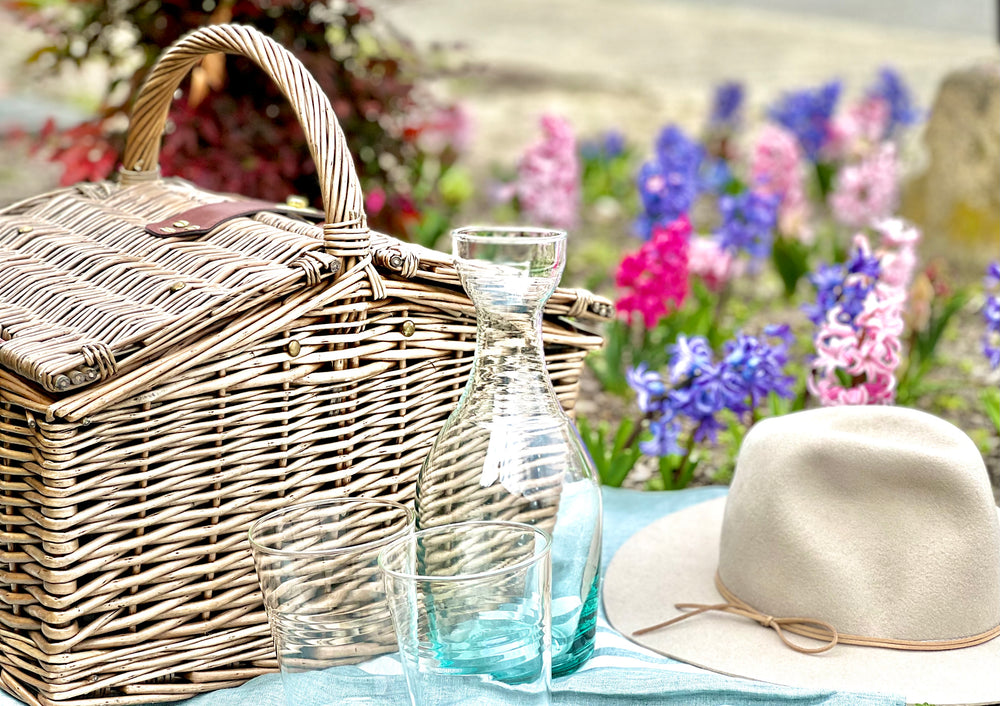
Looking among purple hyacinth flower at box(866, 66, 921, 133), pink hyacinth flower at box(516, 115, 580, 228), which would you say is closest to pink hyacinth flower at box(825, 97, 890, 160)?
purple hyacinth flower at box(866, 66, 921, 133)

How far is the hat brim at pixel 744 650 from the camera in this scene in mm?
1539

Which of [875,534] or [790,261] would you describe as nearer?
[875,534]

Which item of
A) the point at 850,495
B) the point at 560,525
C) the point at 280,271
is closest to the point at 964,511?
the point at 850,495

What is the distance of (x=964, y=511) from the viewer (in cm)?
162

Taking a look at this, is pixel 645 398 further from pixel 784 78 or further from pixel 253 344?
pixel 784 78

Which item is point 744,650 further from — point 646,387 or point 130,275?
point 130,275

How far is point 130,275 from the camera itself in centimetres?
154

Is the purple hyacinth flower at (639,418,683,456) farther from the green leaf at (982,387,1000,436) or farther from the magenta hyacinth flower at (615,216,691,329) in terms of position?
the green leaf at (982,387,1000,436)

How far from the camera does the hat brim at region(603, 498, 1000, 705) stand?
5.05 feet

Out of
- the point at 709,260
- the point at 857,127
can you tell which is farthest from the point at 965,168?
the point at 709,260

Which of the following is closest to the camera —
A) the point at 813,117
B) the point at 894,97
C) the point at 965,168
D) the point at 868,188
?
the point at 868,188

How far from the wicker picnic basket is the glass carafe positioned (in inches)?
8.0

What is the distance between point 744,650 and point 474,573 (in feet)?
2.05

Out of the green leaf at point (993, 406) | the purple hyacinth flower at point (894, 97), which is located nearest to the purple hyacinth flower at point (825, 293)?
the green leaf at point (993, 406)
